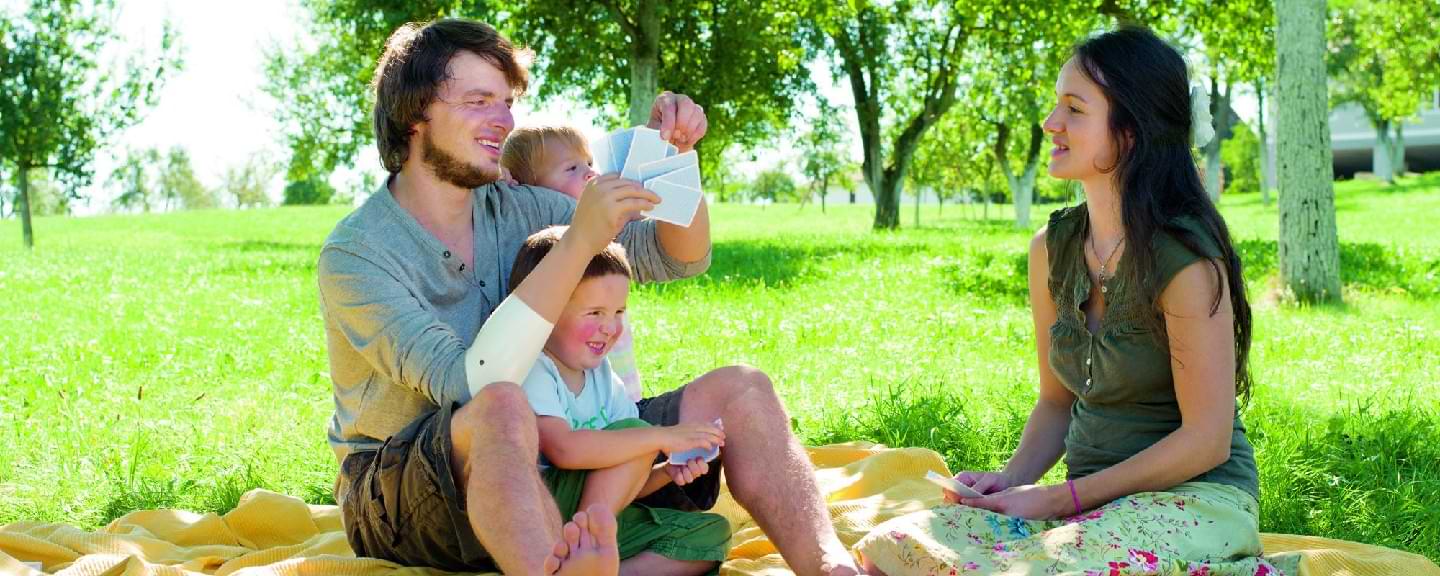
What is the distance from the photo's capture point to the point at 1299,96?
A: 945cm

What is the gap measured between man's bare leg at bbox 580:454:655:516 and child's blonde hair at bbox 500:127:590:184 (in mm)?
1567

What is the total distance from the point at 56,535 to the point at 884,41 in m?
21.9

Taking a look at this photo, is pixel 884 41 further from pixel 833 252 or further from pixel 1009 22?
pixel 833 252

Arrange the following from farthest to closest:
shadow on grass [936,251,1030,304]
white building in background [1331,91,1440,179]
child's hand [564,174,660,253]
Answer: white building in background [1331,91,1440,179]
shadow on grass [936,251,1030,304]
child's hand [564,174,660,253]

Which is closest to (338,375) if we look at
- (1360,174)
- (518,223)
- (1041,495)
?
(518,223)

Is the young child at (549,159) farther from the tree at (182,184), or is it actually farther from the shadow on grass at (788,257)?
the tree at (182,184)

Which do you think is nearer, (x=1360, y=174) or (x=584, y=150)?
(x=584, y=150)

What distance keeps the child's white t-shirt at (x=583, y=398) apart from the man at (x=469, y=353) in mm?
99

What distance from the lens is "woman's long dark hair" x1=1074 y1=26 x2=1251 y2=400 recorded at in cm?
300

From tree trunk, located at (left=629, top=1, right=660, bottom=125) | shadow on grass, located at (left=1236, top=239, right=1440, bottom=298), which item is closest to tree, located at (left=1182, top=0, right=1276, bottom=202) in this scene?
shadow on grass, located at (left=1236, top=239, right=1440, bottom=298)

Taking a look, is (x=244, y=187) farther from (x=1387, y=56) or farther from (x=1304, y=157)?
(x=1304, y=157)

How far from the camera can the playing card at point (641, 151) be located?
10.1 feet

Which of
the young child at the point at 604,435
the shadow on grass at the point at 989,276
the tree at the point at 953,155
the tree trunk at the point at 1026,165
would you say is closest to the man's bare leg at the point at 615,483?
the young child at the point at 604,435

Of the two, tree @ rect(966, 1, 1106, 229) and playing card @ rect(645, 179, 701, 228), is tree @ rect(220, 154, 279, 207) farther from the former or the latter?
playing card @ rect(645, 179, 701, 228)
